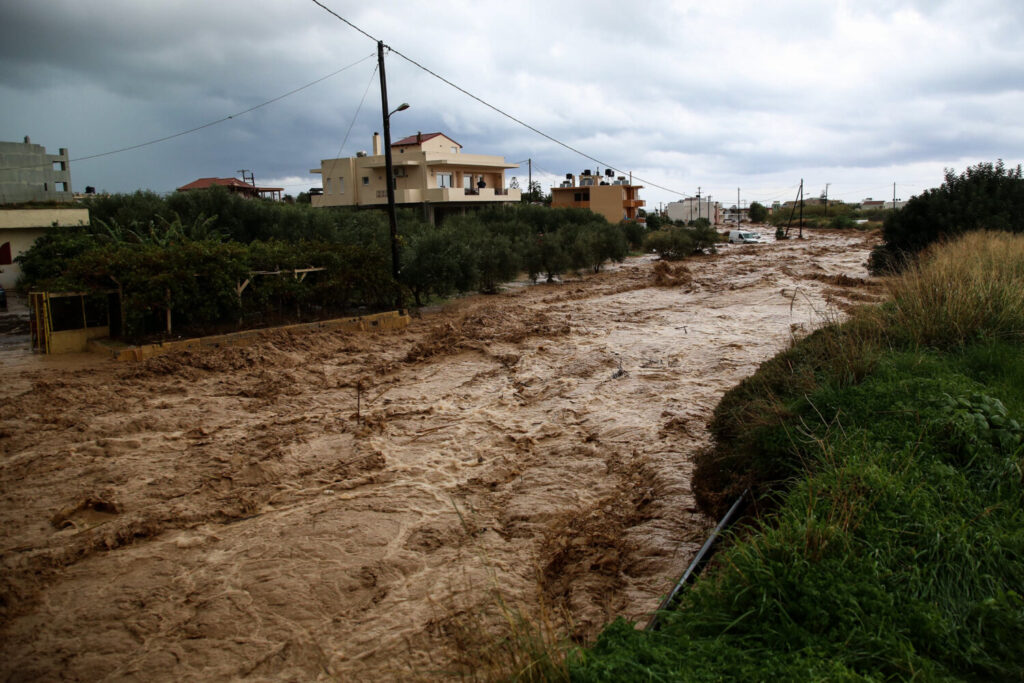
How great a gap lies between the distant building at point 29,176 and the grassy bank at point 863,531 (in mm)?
44752

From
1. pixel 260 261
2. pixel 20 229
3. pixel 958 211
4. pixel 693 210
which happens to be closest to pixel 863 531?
pixel 260 261

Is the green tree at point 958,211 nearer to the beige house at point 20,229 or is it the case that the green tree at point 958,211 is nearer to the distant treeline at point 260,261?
the distant treeline at point 260,261

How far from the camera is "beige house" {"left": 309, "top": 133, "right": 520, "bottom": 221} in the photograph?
170 feet

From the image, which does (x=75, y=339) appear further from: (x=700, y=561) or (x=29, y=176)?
(x=29, y=176)

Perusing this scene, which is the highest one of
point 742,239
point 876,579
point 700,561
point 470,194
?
point 470,194

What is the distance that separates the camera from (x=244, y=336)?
1717 cm

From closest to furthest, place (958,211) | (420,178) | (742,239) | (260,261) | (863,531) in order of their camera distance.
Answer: (863,531) < (260,261) < (958,211) < (420,178) < (742,239)

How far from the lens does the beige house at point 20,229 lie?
92.8ft

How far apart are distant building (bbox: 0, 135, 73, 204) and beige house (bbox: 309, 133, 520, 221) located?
18673 millimetres

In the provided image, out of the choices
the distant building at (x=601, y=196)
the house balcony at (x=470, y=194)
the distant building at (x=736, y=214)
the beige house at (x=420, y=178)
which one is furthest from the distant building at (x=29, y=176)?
the distant building at (x=736, y=214)

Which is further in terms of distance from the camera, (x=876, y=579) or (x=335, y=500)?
(x=335, y=500)

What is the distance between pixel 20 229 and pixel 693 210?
93363 millimetres

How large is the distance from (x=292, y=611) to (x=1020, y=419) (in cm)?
639

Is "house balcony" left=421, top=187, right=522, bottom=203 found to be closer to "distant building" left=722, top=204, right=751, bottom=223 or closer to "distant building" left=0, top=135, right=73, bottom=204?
"distant building" left=0, top=135, right=73, bottom=204
